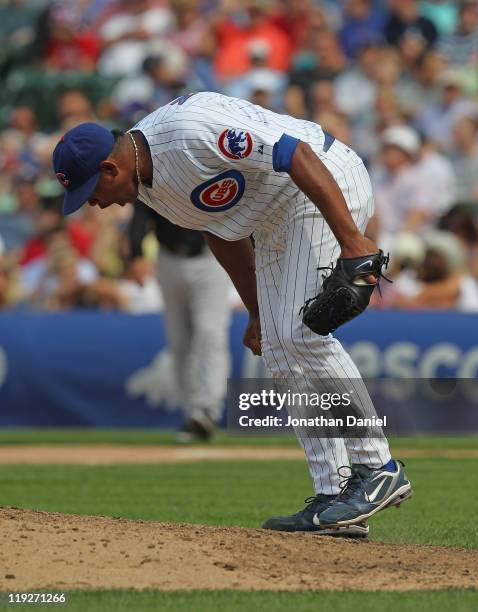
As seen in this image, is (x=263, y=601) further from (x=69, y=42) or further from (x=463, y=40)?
(x=69, y=42)

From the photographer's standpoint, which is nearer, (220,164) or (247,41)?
(220,164)

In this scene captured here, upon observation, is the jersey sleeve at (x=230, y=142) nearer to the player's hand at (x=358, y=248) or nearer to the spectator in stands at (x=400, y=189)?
the player's hand at (x=358, y=248)

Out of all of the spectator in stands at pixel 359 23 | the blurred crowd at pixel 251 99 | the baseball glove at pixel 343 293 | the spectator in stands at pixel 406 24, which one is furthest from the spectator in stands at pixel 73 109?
the baseball glove at pixel 343 293

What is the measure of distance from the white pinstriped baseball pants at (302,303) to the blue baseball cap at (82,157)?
0.85m

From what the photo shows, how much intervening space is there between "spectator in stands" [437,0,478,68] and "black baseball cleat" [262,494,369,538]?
482 inches

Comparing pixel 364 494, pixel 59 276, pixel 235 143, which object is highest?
pixel 235 143

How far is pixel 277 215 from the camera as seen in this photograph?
5.71 meters

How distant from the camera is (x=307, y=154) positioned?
5258mm

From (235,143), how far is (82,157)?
2.05 feet

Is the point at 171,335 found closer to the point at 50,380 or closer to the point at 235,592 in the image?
the point at 50,380

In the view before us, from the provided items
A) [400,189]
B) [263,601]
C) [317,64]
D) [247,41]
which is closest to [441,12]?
[317,64]

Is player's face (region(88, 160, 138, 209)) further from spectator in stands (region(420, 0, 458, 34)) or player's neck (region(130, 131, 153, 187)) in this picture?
spectator in stands (region(420, 0, 458, 34))

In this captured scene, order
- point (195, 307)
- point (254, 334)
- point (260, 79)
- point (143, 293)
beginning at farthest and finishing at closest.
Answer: point (260, 79)
point (143, 293)
point (195, 307)
point (254, 334)

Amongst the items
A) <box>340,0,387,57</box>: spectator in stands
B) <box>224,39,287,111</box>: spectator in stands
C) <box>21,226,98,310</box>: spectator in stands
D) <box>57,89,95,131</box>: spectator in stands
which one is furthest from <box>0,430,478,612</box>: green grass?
<box>340,0,387,57</box>: spectator in stands
